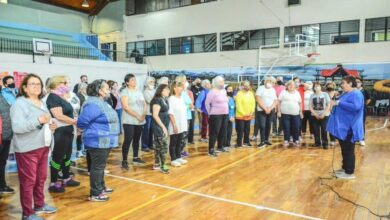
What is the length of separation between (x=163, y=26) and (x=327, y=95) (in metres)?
14.1

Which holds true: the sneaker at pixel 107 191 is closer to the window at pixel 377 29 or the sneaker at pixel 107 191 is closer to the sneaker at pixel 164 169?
the sneaker at pixel 164 169

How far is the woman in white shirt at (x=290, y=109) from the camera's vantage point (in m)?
6.52

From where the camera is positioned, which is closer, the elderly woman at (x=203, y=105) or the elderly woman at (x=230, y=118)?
the elderly woman at (x=230, y=118)

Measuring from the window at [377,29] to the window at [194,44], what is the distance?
7301 millimetres

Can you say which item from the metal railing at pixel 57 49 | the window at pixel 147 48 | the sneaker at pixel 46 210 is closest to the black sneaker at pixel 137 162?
the sneaker at pixel 46 210

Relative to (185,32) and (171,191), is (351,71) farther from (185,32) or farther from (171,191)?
(171,191)

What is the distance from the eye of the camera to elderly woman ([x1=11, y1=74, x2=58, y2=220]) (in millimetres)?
2789

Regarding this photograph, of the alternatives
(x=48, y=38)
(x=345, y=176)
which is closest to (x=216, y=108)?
(x=345, y=176)

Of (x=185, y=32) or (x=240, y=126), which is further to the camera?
(x=185, y=32)

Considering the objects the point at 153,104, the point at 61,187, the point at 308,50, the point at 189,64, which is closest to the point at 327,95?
the point at 153,104

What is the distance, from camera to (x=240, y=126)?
21.1ft

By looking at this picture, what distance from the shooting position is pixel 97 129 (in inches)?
132

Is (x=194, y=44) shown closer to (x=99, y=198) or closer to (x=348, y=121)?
(x=348, y=121)

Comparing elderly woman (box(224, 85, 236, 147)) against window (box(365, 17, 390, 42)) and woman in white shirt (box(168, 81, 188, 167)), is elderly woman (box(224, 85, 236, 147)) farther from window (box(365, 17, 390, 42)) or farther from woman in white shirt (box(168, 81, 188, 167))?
window (box(365, 17, 390, 42))
